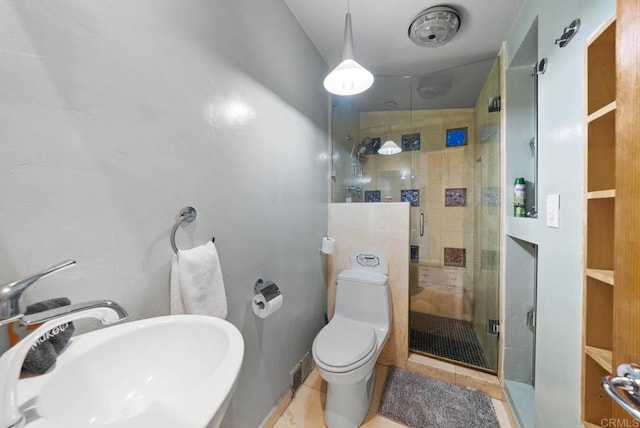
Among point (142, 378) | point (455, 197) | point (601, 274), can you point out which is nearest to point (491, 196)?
point (455, 197)

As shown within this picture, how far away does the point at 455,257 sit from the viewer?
2.34m

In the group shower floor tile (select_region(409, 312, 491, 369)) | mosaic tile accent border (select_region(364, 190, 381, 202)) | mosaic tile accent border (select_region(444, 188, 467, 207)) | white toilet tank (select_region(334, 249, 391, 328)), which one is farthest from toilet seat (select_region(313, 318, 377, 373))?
mosaic tile accent border (select_region(444, 188, 467, 207))

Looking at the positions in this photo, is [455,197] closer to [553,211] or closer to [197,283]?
[553,211]

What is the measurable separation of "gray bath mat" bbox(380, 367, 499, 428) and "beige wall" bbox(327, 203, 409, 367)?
207 millimetres

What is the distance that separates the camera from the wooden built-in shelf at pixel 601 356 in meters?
0.66

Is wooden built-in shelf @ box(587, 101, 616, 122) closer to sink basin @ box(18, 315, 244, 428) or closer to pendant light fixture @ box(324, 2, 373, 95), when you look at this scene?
pendant light fixture @ box(324, 2, 373, 95)

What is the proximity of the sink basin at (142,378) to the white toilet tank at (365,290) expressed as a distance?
1.28 meters

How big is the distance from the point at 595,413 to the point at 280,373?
1363mm

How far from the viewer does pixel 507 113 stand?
157cm

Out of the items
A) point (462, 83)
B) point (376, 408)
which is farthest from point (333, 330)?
point (462, 83)

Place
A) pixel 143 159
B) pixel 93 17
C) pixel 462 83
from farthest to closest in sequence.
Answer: pixel 462 83, pixel 143 159, pixel 93 17

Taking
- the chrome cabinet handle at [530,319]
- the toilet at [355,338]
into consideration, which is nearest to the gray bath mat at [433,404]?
the toilet at [355,338]

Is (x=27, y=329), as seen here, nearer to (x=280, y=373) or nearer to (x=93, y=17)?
(x=93, y=17)

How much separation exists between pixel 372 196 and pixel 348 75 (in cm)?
126
